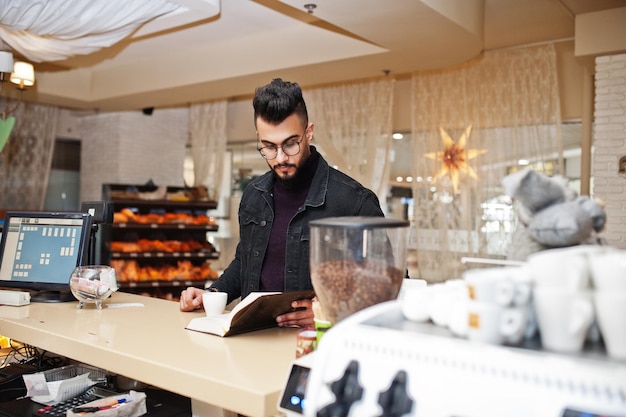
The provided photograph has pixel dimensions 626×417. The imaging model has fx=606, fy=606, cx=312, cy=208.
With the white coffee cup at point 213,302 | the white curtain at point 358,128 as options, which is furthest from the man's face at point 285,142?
the white curtain at point 358,128

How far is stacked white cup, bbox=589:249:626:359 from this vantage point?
836mm

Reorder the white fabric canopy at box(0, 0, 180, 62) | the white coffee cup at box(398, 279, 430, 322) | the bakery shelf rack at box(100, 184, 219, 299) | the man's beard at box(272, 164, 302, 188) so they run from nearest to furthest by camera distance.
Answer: the white coffee cup at box(398, 279, 430, 322) < the man's beard at box(272, 164, 302, 188) < the white fabric canopy at box(0, 0, 180, 62) < the bakery shelf rack at box(100, 184, 219, 299)

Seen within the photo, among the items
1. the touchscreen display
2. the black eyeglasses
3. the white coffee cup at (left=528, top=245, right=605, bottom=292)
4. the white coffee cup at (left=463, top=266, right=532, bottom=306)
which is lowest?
the touchscreen display

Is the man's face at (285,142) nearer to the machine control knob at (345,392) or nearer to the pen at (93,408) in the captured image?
the pen at (93,408)

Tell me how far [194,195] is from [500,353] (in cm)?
732

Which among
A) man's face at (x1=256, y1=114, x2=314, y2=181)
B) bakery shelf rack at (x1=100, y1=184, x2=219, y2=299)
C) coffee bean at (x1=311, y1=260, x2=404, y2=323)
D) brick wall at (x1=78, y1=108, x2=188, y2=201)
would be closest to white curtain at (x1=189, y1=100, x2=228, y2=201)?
brick wall at (x1=78, y1=108, x2=188, y2=201)

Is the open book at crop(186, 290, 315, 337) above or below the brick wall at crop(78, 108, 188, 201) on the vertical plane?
below

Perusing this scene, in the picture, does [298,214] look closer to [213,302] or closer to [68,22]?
[213,302]

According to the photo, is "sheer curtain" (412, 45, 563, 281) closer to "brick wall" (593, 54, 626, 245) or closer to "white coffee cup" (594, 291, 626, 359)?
"brick wall" (593, 54, 626, 245)

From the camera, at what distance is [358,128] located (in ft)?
24.2

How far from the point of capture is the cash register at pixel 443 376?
81 centimetres

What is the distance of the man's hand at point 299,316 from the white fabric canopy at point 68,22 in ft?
10.6

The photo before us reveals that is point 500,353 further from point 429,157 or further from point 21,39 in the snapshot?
point 429,157

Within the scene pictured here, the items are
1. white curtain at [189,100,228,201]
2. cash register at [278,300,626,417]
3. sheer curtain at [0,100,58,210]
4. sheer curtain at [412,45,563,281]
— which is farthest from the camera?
white curtain at [189,100,228,201]
